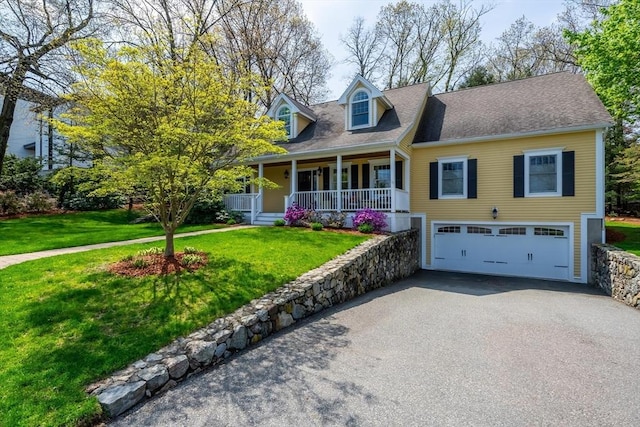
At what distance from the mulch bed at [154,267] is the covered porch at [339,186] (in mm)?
6695

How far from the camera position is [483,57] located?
23312 millimetres

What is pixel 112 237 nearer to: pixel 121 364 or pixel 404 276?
pixel 121 364

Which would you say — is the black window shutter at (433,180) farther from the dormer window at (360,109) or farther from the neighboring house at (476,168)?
the dormer window at (360,109)

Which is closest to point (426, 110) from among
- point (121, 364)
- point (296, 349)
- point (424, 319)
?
point (424, 319)

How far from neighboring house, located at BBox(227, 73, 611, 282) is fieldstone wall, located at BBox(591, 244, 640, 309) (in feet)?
2.11

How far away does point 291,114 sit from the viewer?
1527 cm

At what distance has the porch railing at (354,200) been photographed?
11.9m

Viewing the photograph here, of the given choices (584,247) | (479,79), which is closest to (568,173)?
(584,247)

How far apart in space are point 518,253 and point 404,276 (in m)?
4.24

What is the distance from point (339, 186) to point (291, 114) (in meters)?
4.98

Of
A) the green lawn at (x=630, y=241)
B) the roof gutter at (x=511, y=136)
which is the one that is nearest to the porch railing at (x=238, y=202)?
the roof gutter at (x=511, y=136)

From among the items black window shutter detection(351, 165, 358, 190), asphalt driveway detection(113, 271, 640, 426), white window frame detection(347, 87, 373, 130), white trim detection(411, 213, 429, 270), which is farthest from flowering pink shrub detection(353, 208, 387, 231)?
asphalt driveway detection(113, 271, 640, 426)

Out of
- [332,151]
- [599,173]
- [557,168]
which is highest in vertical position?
[332,151]

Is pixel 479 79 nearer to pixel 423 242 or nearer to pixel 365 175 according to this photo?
pixel 365 175
